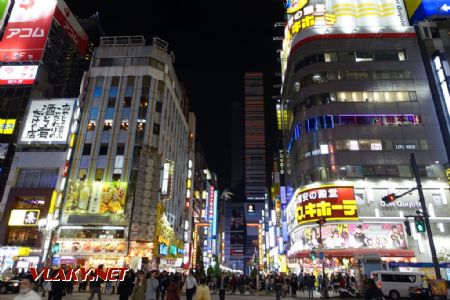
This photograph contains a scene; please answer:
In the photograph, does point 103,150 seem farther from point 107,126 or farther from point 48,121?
point 48,121

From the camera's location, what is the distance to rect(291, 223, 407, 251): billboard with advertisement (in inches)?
1318

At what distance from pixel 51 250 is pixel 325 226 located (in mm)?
28820

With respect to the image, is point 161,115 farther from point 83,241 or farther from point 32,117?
point 83,241

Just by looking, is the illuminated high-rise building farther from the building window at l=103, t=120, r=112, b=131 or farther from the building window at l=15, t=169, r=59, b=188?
the building window at l=15, t=169, r=59, b=188

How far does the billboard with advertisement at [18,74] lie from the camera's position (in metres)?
40.8

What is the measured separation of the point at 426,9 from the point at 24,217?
59738mm

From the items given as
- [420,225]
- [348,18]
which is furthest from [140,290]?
[348,18]

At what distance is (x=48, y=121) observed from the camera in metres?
40.1

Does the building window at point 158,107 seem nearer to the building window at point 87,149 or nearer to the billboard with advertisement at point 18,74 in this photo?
the building window at point 87,149

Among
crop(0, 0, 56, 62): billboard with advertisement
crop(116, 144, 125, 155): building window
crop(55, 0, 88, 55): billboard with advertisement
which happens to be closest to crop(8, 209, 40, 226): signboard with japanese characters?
crop(116, 144, 125, 155): building window

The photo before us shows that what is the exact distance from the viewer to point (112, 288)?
83.6 feet

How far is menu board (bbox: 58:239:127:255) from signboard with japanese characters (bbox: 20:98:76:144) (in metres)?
12.4

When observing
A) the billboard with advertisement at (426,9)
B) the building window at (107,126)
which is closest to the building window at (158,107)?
the building window at (107,126)

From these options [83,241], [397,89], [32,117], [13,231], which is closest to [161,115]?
[32,117]
